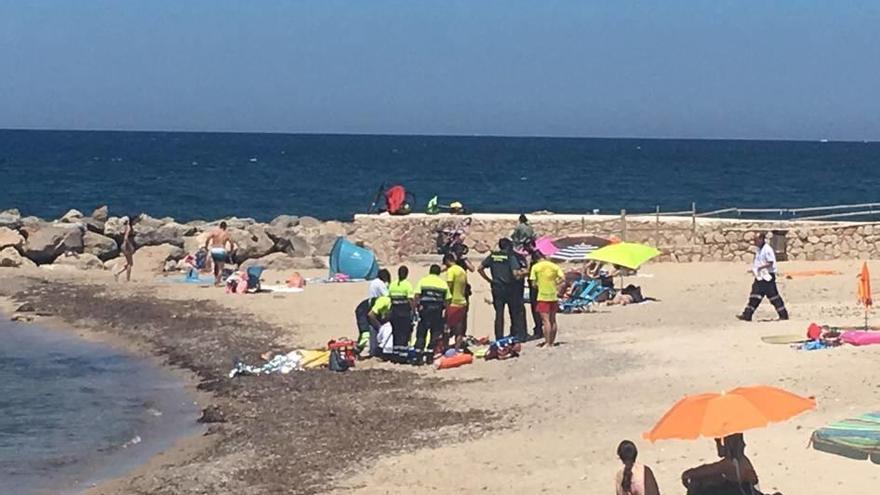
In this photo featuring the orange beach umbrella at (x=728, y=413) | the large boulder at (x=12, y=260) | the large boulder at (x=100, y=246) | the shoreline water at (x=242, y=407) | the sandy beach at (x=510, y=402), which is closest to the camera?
the orange beach umbrella at (x=728, y=413)

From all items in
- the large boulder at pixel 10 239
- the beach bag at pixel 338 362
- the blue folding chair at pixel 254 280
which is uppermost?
the large boulder at pixel 10 239

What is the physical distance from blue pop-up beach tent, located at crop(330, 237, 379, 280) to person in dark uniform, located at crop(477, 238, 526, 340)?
345 inches

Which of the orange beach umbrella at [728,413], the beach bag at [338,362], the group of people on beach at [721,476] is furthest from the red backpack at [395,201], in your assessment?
the orange beach umbrella at [728,413]

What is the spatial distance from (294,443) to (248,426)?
134 cm

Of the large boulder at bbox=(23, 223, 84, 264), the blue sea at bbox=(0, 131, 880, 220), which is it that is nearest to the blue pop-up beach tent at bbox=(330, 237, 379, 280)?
the large boulder at bbox=(23, 223, 84, 264)

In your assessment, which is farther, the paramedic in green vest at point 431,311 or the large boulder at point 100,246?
the large boulder at point 100,246

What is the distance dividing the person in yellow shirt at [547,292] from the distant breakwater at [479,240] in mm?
9256

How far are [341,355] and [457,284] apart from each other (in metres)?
1.88

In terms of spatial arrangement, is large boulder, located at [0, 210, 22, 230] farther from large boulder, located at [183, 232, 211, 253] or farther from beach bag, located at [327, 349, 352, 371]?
beach bag, located at [327, 349, 352, 371]

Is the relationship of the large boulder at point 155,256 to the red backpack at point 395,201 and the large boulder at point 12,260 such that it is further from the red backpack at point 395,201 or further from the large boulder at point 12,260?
the red backpack at point 395,201

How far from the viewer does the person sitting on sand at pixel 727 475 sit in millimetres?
10438

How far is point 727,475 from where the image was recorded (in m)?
10.5

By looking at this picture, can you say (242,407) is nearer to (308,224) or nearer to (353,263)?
(353,263)

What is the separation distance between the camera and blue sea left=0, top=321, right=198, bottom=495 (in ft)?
51.5
